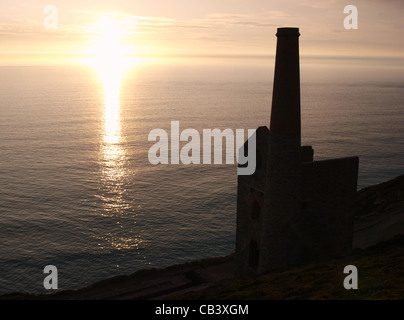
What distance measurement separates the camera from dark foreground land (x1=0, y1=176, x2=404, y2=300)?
1952 cm

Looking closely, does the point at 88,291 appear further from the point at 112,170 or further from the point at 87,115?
the point at 87,115

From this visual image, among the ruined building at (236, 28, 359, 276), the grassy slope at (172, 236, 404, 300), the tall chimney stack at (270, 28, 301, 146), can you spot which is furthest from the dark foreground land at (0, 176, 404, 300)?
the tall chimney stack at (270, 28, 301, 146)

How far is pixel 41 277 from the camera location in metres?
40.2

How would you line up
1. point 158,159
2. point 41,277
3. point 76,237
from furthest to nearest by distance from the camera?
point 158,159, point 76,237, point 41,277

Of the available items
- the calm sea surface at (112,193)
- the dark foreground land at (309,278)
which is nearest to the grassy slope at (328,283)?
the dark foreground land at (309,278)

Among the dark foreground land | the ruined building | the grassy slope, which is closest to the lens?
the grassy slope

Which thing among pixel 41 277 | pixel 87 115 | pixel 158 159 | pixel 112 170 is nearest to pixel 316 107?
pixel 87 115

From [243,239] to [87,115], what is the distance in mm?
132810

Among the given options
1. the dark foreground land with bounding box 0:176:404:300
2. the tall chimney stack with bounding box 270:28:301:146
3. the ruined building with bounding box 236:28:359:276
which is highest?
Answer: the tall chimney stack with bounding box 270:28:301:146

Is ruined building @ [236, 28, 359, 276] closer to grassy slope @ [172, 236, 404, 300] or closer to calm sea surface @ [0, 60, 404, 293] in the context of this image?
grassy slope @ [172, 236, 404, 300]

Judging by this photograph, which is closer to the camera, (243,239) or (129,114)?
(243,239)

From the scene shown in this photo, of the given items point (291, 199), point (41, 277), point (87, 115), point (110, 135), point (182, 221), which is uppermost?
point (87, 115)

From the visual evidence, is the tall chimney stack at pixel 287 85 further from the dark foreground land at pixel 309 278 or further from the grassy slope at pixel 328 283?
the dark foreground land at pixel 309 278
